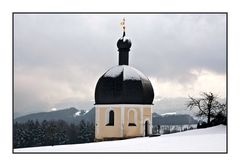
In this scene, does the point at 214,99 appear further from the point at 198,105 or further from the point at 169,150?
the point at 169,150

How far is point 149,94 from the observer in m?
24.7

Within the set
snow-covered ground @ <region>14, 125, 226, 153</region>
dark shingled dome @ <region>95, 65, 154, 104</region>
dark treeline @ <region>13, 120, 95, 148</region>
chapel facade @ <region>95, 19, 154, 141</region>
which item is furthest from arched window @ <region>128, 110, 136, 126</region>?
snow-covered ground @ <region>14, 125, 226, 153</region>

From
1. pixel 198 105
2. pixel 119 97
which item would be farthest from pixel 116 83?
pixel 198 105

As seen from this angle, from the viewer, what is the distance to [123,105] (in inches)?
1013

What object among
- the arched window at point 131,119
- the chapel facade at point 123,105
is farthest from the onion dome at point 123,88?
the arched window at point 131,119

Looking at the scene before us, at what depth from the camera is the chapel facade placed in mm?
25028

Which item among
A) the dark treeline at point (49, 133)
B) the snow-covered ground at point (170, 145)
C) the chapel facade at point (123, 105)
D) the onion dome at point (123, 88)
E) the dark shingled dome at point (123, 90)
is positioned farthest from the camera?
the dark shingled dome at point (123, 90)

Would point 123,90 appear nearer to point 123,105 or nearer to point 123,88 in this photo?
point 123,88

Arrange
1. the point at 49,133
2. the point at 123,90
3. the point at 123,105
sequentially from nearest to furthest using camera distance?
the point at 49,133
the point at 123,105
the point at 123,90

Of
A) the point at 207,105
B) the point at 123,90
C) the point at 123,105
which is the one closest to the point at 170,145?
the point at 207,105

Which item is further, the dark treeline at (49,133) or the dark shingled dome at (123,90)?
the dark shingled dome at (123,90)

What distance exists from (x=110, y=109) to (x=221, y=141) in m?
12.5

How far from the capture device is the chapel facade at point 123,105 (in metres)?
25.0

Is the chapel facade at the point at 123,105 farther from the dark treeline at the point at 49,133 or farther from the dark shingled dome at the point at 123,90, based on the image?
the dark treeline at the point at 49,133
